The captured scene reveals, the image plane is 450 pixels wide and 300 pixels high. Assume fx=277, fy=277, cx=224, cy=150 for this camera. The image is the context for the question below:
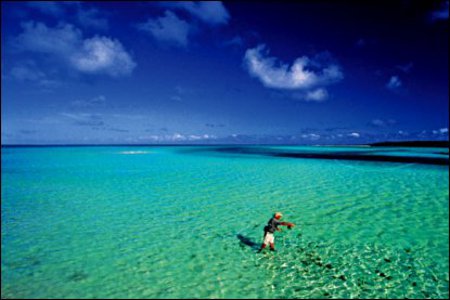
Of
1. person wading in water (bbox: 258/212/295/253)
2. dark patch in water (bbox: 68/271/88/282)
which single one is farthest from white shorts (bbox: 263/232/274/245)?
dark patch in water (bbox: 68/271/88/282)

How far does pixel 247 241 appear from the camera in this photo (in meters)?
11.5

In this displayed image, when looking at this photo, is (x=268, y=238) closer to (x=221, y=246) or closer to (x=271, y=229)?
(x=271, y=229)

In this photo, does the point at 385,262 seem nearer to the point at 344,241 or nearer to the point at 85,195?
the point at 344,241

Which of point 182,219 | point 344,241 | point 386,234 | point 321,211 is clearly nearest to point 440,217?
point 386,234

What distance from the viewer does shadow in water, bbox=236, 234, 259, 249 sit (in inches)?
436

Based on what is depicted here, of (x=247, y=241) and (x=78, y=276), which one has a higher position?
(x=247, y=241)

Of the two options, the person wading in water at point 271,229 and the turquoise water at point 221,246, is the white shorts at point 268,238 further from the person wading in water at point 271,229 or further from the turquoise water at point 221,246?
the turquoise water at point 221,246

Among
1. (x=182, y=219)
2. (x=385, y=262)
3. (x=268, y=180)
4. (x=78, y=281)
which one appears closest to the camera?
(x=78, y=281)

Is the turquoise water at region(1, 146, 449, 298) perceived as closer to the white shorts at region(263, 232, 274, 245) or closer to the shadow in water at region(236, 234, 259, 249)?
the shadow in water at region(236, 234, 259, 249)

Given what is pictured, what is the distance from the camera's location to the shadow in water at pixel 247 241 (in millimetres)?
11073

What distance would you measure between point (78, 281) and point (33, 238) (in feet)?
16.6

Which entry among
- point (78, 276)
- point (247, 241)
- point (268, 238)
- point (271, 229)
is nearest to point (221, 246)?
point (247, 241)

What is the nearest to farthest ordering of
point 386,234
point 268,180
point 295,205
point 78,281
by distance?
1. point 78,281
2. point 386,234
3. point 295,205
4. point 268,180

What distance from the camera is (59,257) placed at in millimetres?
9969
